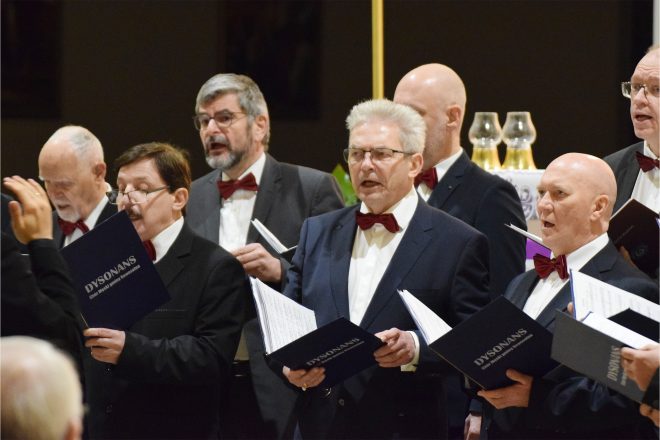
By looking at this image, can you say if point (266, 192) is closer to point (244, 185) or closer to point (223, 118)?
point (244, 185)

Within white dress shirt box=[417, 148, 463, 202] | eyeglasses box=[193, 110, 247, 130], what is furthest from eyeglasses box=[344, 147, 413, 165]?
eyeglasses box=[193, 110, 247, 130]

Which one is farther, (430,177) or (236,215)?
(236,215)

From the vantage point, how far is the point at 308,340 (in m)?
3.44

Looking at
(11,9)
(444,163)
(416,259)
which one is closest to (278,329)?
(416,259)

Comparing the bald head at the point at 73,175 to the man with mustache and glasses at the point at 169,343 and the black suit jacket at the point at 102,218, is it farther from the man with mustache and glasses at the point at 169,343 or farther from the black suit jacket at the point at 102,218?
the man with mustache and glasses at the point at 169,343

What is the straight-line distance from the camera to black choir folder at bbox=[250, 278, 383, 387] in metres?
3.43

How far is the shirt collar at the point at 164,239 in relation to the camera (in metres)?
4.14

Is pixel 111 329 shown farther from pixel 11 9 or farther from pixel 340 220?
pixel 11 9

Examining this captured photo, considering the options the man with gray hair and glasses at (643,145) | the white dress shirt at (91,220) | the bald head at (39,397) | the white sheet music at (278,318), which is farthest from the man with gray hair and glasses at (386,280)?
the bald head at (39,397)

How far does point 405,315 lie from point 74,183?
62.6 inches

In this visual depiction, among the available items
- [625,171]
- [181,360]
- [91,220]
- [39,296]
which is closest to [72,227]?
[91,220]

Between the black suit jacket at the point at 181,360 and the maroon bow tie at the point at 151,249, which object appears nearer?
the black suit jacket at the point at 181,360

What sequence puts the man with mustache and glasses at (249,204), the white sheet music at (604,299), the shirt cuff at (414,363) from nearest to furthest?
1. the white sheet music at (604,299)
2. the shirt cuff at (414,363)
3. the man with mustache and glasses at (249,204)

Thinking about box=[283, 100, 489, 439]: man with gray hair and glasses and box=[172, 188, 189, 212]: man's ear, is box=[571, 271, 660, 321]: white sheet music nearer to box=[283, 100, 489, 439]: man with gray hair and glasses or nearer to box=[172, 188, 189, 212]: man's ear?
box=[283, 100, 489, 439]: man with gray hair and glasses
